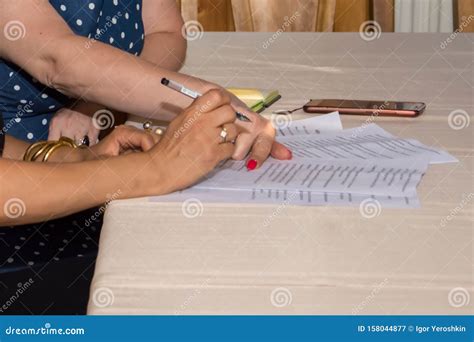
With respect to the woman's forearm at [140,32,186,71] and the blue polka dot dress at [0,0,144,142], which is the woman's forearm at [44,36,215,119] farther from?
the woman's forearm at [140,32,186,71]

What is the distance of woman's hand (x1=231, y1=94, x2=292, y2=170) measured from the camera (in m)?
1.38

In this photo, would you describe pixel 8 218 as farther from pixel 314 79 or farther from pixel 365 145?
pixel 314 79

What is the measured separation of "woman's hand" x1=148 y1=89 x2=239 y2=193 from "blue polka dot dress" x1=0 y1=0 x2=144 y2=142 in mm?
448

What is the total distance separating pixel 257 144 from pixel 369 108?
32 centimetres

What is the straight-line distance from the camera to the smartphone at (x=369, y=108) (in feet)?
5.31

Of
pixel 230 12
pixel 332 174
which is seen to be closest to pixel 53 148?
pixel 332 174

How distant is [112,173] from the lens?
49.5 inches

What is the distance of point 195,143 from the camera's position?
4.28ft

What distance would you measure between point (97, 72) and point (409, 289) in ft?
2.38

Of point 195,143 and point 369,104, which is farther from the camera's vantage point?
point 369,104

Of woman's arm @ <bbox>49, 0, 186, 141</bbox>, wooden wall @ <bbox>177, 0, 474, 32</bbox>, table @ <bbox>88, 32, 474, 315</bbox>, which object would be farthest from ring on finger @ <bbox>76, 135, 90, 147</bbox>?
wooden wall @ <bbox>177, 0, 474, 32</bbox>

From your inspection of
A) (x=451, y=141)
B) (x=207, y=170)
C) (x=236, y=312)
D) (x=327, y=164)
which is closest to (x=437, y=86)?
(x=451, y=141)

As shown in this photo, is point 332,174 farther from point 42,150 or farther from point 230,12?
point 230,12

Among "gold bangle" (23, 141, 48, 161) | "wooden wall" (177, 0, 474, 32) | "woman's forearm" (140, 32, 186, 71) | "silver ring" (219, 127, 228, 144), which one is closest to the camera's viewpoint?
"silver ring" (219, 127, 228, 144)
